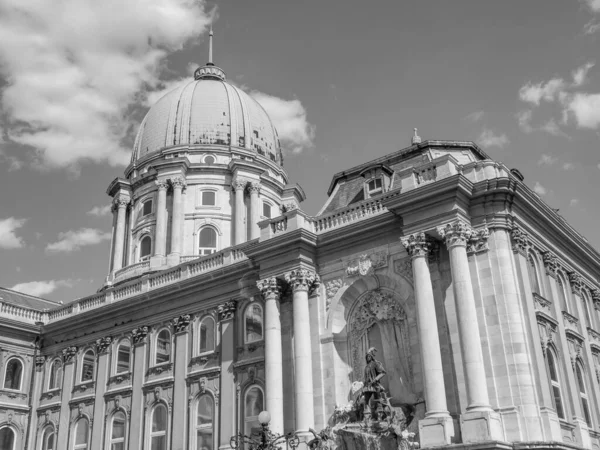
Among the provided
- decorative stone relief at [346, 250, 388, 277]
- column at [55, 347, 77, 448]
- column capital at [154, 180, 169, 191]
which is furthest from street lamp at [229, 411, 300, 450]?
column capital at [154, 180, 169, 191]

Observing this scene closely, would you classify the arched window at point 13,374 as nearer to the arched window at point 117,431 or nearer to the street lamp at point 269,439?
the arched window at point 117,431

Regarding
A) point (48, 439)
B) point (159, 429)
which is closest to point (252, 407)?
point (159, 429)

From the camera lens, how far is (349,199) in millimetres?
33531

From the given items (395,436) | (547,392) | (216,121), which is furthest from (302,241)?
(216,121)

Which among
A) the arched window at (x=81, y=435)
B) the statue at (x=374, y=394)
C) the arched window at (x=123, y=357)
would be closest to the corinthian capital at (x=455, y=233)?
the statue at (x=374, y=394)

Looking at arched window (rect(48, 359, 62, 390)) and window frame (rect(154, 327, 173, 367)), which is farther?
arched window (rect(48, 359, 62, 390))

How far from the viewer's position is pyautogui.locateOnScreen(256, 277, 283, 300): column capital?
29.6 metres

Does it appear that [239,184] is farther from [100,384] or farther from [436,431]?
[436,431]

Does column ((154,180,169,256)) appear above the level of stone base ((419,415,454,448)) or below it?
above

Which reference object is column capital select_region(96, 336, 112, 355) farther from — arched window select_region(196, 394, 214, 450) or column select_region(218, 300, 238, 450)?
column select_region(218, 300, 238, 450)

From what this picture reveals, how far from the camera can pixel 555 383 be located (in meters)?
25.5

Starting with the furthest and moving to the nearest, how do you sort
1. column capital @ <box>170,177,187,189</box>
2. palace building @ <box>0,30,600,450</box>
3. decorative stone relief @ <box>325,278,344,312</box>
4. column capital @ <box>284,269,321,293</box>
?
1. column capital @ <box>170,177,187,189</box>
2. decorative stone relief @ <box>325,278,344,312</box>
3. column capital @ <box>284,269,321,293</box>
4. palace building @ <box>0,30,600,450</box>

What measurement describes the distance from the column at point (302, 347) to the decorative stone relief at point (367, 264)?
1.67 m

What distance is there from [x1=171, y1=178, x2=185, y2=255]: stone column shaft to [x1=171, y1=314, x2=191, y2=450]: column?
13.8m
